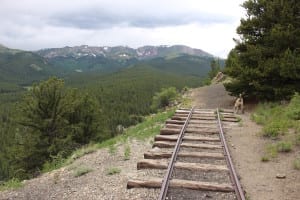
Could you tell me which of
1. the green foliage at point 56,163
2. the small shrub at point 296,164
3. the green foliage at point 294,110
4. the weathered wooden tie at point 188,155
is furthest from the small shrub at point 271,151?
the green foliage at point 56,163

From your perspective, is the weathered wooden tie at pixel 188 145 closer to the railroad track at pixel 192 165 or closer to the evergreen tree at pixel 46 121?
the railroad track at pixel 192 165

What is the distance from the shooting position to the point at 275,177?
792cm

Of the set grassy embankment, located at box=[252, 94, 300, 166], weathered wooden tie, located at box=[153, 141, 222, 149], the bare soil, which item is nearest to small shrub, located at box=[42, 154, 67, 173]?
the bare soil

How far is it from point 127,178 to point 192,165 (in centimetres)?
157

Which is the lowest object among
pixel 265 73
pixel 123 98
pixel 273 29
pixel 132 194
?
pixel 123 98

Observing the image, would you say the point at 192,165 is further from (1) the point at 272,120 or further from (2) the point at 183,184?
(1) the point at 272,120

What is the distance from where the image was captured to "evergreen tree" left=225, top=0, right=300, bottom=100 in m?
17.3

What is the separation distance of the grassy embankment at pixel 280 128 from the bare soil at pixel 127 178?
23 centimetres

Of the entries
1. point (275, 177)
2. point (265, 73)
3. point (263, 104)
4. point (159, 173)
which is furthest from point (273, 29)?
point (159, 173)

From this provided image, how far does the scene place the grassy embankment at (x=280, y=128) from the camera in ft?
32.3

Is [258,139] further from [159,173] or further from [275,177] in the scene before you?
[159,173]

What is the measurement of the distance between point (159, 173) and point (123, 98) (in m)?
135

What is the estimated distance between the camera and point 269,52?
18.3 meters

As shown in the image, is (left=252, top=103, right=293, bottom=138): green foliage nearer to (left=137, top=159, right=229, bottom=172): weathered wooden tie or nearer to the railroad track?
the railroad track
